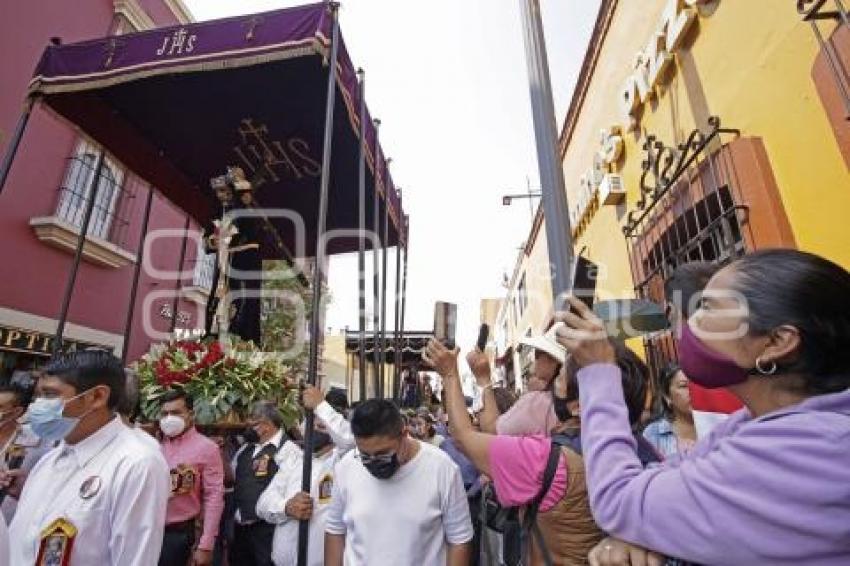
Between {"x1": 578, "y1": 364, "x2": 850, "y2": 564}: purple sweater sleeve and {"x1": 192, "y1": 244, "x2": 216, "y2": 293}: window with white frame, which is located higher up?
{"x1": 192, "y1": 244, "x2": 216, "y2": 293}: window with white frame

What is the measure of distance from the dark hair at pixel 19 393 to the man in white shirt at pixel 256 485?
5.59 feet

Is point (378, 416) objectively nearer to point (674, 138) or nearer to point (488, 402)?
point (488, 402)

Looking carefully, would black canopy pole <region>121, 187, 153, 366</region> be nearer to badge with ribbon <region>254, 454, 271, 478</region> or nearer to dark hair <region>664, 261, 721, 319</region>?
badge with ribbon <region>254, 454, 271, 478</region>

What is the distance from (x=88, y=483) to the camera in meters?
2.19

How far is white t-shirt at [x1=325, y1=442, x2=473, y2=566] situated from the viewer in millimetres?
2539

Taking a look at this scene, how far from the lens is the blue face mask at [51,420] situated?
7.66 ft

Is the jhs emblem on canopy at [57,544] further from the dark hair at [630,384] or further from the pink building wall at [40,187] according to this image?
the pink building wall at [40,187]

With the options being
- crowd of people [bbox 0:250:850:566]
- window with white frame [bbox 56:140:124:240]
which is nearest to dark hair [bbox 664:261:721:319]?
crowd of people [bbox 0:250:850:566]

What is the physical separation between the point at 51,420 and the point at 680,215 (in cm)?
459

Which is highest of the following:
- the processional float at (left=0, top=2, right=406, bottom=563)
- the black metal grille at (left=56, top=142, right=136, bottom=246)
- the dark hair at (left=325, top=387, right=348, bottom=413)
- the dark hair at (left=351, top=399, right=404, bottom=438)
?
the black metal grille at (left=56, top=142, right=136, bottom=246)

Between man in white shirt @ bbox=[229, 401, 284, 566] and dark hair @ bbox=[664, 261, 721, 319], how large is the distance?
3.35 meters

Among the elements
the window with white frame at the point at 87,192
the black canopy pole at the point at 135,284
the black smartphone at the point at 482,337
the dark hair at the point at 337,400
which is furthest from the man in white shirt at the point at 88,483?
the window with white frame at the point at 87,192

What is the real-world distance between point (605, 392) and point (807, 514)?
1.44ft

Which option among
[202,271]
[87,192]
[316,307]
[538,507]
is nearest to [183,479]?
[316,307]
